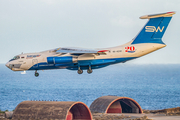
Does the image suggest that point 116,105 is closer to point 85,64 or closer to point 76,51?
point 85,64

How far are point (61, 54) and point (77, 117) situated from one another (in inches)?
392

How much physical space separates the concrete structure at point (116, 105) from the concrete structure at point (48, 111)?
25.9 ft

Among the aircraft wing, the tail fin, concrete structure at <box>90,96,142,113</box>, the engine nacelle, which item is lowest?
concrete structure at <box>90,96,142,113</box>

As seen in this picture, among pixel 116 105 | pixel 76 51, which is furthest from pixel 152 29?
pixel 116 105

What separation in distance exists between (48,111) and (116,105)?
17.2 meters

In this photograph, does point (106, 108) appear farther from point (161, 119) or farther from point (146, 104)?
point (146, 104)

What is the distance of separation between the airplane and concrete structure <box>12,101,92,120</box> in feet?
16.6

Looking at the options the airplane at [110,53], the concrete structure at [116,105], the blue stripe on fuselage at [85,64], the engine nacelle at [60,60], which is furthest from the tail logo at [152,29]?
the concrete structure at [116,105]

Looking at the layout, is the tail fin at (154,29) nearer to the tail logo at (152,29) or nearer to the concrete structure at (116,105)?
the tail logo at (152,29)

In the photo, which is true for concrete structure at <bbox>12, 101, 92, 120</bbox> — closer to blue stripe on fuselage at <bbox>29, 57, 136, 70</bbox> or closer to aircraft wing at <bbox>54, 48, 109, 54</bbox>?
blue stripe on fuselage at <bbox>29, 57, 136, 70</bbox>

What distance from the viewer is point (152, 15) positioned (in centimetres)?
3984

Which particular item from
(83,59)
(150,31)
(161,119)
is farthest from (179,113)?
(83,59)

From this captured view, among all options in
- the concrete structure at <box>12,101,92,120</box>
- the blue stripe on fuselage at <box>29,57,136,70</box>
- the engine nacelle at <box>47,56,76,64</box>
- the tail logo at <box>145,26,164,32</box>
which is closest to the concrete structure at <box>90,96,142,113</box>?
the concrete structure at <box>12,101,92,120</box>

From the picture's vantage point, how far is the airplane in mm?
39000
